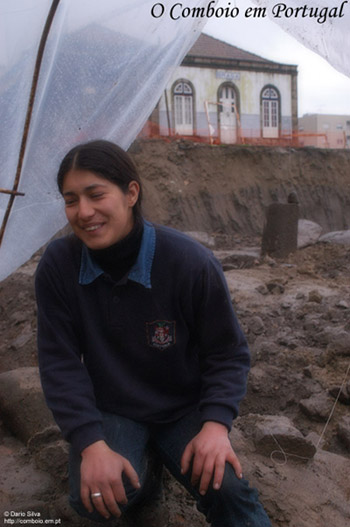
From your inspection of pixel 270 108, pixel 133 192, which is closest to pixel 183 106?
pixel 270 108

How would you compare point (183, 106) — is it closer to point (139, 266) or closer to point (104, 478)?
point (139, 266)

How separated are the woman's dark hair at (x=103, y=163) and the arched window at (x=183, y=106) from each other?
2219 centimetres

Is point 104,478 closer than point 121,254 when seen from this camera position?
Yes

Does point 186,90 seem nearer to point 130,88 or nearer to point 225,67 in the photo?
point 225,67

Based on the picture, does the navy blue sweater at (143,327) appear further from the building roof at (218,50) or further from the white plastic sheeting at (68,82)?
the building roof at (218,50)

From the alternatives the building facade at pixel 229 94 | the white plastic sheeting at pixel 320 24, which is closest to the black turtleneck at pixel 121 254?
the white plastic sheeting at pixel 320 24

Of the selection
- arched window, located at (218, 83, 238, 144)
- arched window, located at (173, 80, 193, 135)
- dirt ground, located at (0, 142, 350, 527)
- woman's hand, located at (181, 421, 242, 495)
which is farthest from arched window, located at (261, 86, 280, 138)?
woman's hand, located at (181, 421, 242, 495)

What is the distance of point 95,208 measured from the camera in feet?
5.62

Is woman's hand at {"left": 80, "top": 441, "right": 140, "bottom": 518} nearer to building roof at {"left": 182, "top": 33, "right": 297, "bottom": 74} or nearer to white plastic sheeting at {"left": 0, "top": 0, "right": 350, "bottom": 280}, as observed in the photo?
white plastic sheeting at {"left": 0, "top": 0, "right": 350, "bottom": 280}

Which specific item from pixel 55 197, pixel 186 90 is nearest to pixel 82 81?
pixel 55 197

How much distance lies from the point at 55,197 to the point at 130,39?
87 centimetres

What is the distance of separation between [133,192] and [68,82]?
3.08ft

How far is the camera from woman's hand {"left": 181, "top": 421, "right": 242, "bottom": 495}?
5.08ft

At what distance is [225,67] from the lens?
79.5ft
